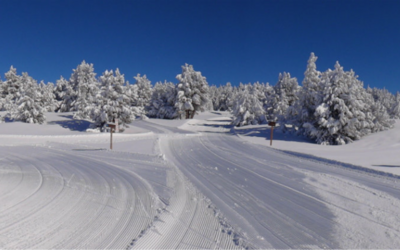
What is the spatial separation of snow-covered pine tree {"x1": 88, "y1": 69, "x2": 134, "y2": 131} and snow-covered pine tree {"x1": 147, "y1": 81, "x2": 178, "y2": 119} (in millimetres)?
20168

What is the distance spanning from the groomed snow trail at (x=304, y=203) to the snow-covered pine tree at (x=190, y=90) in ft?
122

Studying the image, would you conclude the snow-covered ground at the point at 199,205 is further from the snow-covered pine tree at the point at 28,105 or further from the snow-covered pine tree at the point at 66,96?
the snow-covered pine tree at the point at 66,96

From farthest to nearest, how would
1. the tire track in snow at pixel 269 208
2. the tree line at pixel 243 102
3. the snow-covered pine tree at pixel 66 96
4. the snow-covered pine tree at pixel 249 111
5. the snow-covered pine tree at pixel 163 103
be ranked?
the snow-covered pine tree at pixel 66 96 → the snow-covered pine tree at pixel 163 103 → the snow-covered pine tree at pixel 249 111 → the tree line at pixel 243 102 → the tire track in snow at pixel 269 208

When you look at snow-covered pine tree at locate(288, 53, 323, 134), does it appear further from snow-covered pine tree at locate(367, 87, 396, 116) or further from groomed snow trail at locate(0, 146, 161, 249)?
snow-covered pine tree at locate(367, 87, 396, 116)

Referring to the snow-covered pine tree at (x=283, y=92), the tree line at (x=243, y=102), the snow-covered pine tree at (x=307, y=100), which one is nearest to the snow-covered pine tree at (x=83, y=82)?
the tree line at (x=243, y=102)

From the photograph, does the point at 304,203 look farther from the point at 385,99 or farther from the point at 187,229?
the point at 385,99

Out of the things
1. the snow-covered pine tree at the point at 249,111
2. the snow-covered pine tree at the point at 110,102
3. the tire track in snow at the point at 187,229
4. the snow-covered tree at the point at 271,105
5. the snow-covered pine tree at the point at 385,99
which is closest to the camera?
the tire track in snow at the point at 187,229

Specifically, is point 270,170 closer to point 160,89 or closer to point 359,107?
point 359,107

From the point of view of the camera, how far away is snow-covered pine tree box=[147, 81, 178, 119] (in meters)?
51.3


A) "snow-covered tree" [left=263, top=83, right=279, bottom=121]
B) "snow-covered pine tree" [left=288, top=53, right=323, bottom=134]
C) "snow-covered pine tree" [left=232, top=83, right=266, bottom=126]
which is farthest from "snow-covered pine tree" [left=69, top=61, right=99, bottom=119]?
"snow-covered pine tree" [left=288, top=53, right=323, bottom=134]

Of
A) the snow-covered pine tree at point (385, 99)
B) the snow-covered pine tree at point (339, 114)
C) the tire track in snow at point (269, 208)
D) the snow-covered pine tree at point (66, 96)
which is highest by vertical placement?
the snow-covered pine tree at point (385, 99)

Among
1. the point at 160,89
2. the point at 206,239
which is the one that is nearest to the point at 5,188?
the point at 206,239

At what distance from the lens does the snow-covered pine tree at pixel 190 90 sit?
48.2 m

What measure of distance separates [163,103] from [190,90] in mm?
9435
